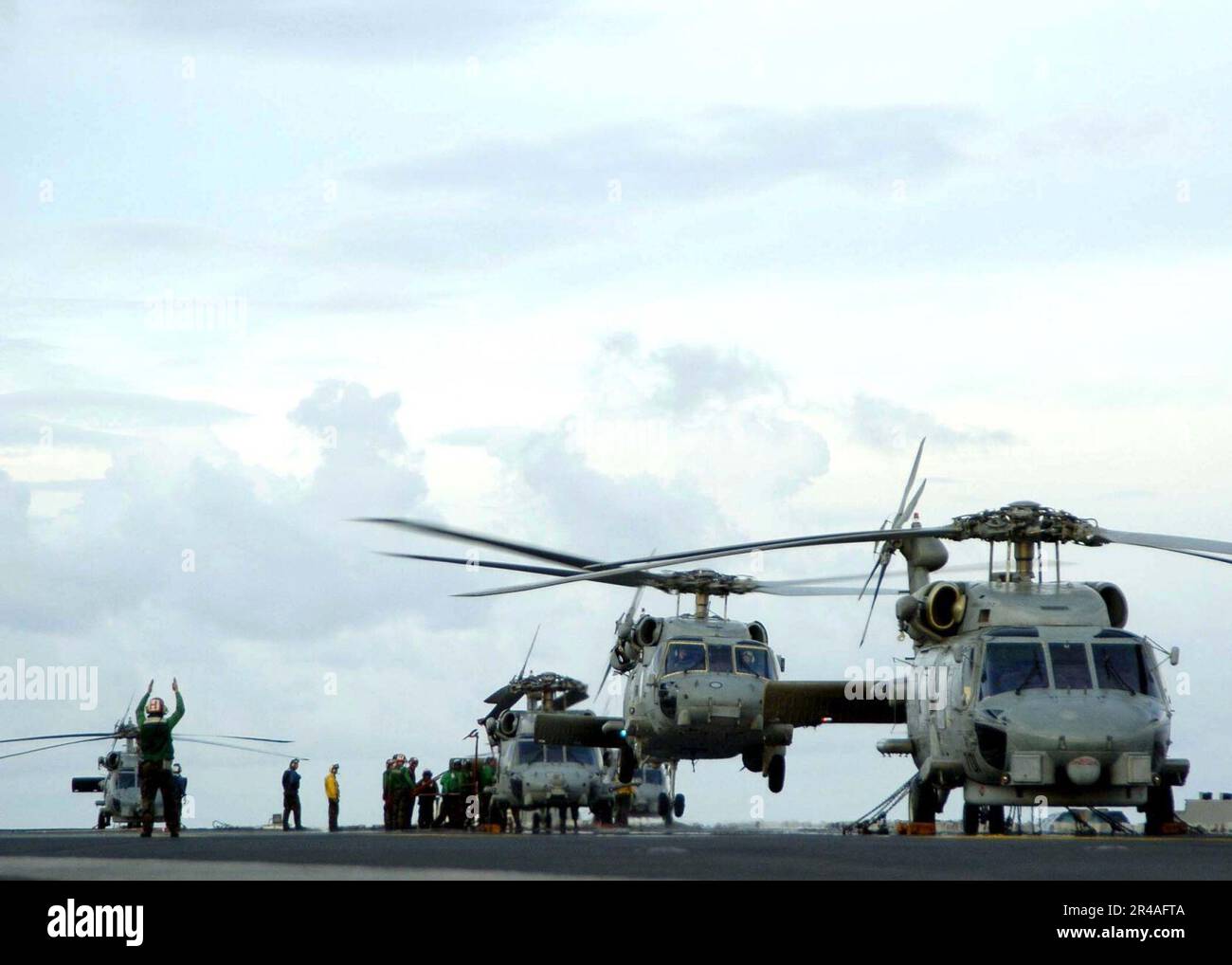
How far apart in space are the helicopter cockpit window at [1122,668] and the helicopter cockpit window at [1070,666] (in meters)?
0.18

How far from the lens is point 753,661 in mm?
45062

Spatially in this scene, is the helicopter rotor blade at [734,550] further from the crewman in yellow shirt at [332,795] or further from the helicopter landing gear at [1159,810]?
the crewman in yellow shirt at [332,795]

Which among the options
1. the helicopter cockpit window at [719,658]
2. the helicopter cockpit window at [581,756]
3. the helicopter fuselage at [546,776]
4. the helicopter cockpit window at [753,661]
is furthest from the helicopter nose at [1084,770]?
the helicopter cockpit window at [581,756]

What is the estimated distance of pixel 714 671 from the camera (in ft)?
146

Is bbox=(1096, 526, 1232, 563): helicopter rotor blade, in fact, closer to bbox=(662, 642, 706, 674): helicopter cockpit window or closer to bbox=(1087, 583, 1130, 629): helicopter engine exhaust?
bbox=(1087, 583, 1130, 629): helicopter engine exhaust

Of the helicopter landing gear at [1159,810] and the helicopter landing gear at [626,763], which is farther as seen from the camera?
A: the helicopter landing gear at [626,763]

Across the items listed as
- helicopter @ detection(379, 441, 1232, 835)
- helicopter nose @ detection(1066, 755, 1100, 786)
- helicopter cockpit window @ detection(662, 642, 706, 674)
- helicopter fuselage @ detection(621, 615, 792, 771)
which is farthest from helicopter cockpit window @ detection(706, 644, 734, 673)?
helicopter nose @ detection(1066, 755, 1100, 786)

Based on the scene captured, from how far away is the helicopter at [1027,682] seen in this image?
25.9 meters

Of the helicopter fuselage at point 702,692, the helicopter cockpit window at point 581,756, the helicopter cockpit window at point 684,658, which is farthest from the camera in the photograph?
the helicopter cockpit window at point 581,756

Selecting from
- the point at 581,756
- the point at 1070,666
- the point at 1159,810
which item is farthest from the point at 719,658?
the point at 1070,666
